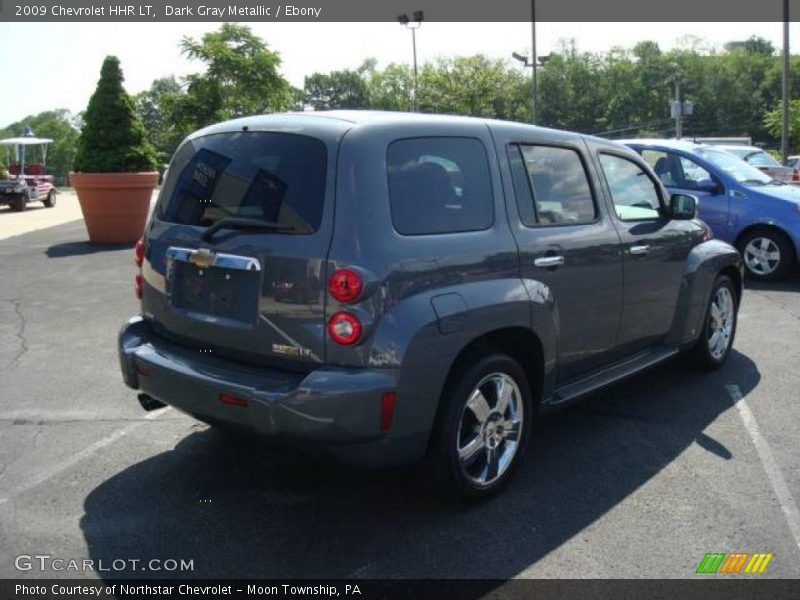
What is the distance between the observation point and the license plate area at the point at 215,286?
3.50 metres

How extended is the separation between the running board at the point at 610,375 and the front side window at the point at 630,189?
909mm

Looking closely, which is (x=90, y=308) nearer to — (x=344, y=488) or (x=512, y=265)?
(x=344, y=488)

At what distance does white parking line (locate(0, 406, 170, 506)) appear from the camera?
3.92m

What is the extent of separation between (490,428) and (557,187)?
4.77ft

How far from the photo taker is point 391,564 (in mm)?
3260

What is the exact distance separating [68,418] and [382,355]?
2690mm

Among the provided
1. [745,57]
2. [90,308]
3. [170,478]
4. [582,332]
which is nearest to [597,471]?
[582,332]

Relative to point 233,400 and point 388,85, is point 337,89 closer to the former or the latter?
point 388,85

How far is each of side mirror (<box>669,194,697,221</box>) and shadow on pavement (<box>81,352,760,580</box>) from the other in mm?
1433

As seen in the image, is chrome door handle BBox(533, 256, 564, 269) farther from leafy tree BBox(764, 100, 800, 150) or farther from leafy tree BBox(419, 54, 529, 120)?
leafy tree BBox(764, 100, 800, 150)

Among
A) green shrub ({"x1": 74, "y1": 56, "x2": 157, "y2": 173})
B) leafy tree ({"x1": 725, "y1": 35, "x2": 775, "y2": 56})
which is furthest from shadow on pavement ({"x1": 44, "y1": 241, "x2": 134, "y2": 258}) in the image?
leafy tree ({"x1": 725, "y1": 35, "x2": 775, "y2": 56})

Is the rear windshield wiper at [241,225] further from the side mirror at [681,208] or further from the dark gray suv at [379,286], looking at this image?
the side mirror at [681,208]

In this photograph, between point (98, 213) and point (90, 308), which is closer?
point (90, 308)

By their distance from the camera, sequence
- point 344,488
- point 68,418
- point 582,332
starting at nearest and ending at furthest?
1. point 344,488
2. point 582,332
3. point 68,418
